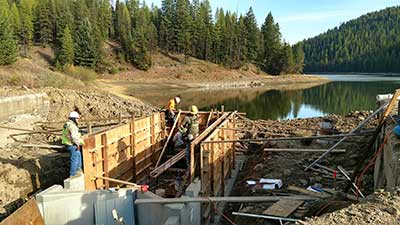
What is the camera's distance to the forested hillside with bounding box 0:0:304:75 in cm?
6794

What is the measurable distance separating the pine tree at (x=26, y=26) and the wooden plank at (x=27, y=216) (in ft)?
211

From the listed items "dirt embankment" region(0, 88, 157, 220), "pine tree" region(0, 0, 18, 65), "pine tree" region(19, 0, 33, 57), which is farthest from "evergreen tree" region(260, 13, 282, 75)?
"dirt embankment" region(0, 88, 157, 220)

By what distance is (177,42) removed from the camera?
275 ft

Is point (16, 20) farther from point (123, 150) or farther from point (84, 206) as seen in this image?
point (84, 206)

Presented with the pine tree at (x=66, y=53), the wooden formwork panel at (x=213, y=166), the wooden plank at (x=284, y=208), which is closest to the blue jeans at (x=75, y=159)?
the wooden formwork panel at (x=213, y=166)

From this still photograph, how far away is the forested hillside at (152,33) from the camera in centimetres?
6794

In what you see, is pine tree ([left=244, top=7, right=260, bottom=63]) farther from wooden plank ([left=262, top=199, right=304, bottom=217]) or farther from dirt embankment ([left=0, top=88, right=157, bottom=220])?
wooden plank ([left=262, top=199, right=304, bottom=217])

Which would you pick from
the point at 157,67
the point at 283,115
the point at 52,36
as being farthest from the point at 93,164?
the point at 52,36

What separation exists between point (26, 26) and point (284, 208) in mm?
73216

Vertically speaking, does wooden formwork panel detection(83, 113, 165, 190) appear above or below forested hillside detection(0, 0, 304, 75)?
below

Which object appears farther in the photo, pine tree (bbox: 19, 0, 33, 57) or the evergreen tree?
the evergreen tree

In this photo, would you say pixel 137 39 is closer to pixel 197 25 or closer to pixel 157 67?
pixel 157 67

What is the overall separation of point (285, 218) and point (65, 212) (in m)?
4.85

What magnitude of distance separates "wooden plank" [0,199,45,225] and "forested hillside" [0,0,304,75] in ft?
194
